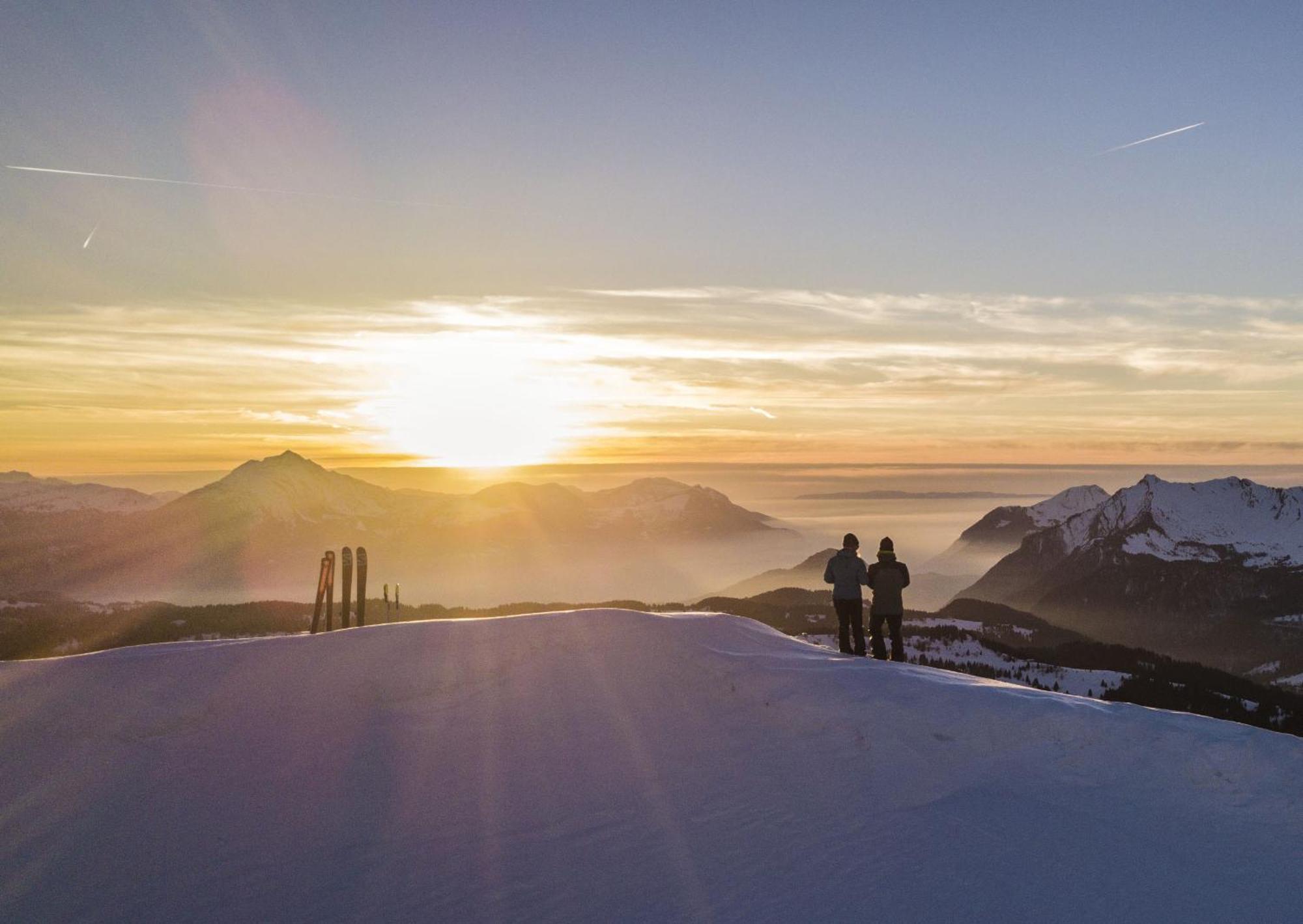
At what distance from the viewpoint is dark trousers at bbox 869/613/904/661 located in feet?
54.3

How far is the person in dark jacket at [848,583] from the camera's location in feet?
54.1

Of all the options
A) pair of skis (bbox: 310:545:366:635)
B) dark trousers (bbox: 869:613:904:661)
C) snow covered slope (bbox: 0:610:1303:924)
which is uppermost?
pair of skis (bbox: 310:545:366:635)

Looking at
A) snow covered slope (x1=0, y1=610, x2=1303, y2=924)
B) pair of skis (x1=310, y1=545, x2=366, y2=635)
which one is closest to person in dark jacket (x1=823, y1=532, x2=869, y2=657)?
snow covered slope (x1=0, y1=610, x2=1303, y2=924)

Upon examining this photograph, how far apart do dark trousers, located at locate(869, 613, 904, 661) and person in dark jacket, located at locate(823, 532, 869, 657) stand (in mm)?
308

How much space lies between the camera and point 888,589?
54.4 feet

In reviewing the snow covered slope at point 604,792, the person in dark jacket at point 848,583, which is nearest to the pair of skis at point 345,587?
the snow covered slope at point 604,792

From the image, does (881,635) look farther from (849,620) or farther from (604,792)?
(604,792)

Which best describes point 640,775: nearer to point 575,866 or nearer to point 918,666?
point 575,866

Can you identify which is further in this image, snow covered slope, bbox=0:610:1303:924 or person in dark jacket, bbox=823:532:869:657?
person in dark jacket, bbox=823:532:869:657

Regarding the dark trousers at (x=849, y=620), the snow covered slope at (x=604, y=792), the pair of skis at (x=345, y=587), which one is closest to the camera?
the snow covered slope at (x=604, y=792)

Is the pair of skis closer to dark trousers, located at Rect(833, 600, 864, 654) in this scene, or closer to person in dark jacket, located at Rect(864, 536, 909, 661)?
dark trousers, located at Rect(833, 600, 864, 654)

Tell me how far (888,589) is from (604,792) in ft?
28.8

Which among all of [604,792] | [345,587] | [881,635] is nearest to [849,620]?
[881,635]

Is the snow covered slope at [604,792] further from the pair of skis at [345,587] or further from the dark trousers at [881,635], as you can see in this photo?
the pair of skis at [345,587]
